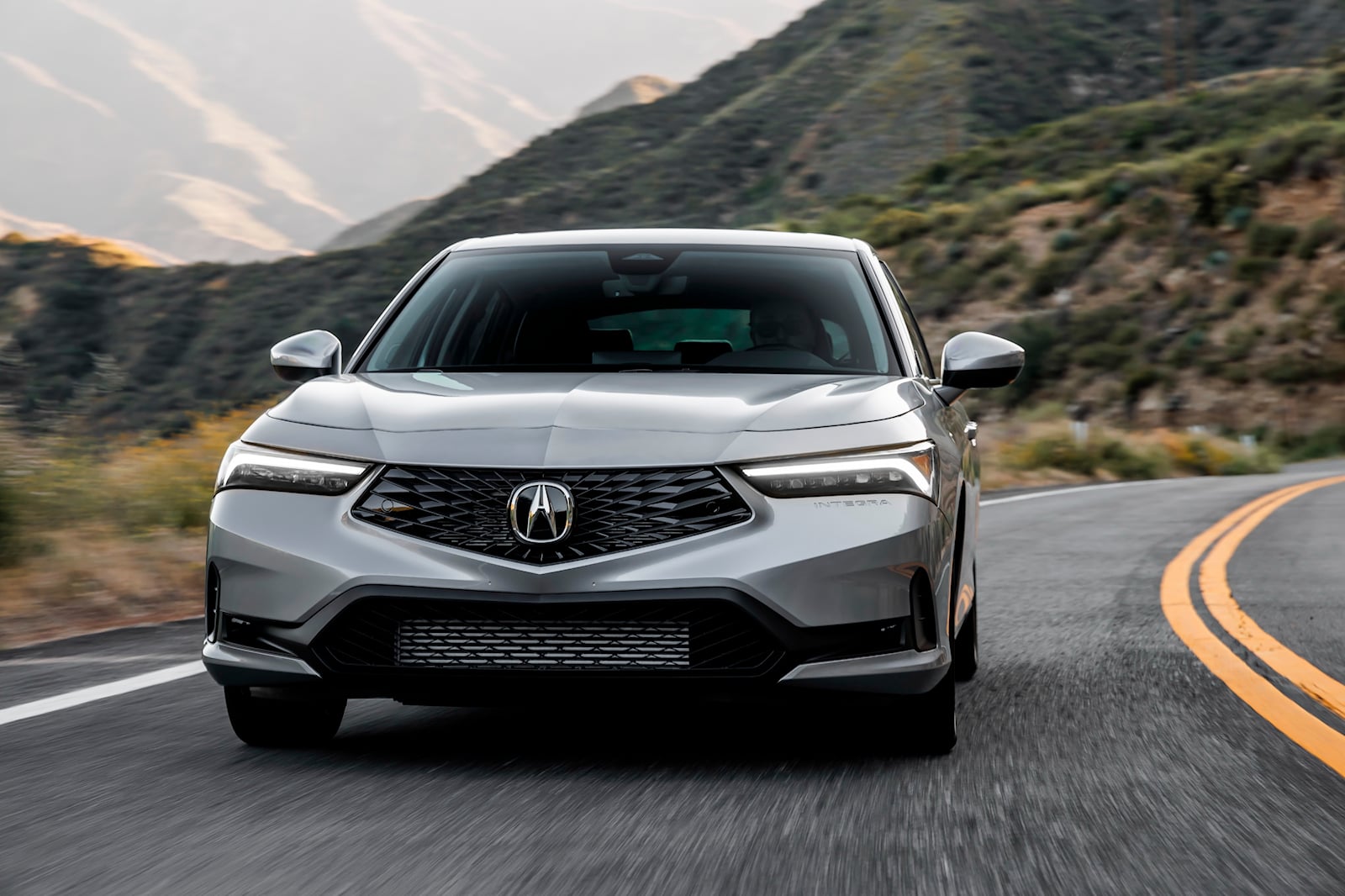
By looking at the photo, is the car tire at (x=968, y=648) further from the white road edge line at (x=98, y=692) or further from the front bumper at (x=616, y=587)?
the white road edge line at (x=98, y=692)

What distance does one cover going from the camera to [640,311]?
6.00 metres

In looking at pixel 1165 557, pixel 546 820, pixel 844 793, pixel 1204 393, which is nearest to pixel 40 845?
pixel 546 820

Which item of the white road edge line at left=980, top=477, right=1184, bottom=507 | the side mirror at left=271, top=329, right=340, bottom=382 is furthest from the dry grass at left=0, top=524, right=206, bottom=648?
the white road edge line at left=980, top=477, right=1184, bottom=507

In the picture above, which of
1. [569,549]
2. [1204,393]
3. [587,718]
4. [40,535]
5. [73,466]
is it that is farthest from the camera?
[1204,393]

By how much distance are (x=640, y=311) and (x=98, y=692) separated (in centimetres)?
237

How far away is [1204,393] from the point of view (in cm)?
4975

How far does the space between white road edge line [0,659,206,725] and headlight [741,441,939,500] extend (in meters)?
2.55

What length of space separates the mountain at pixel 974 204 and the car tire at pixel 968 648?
31.6m

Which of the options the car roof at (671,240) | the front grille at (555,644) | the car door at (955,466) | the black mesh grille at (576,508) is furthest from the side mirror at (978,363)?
the front grille at (555,644)

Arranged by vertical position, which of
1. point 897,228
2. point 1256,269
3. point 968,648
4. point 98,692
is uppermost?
point 98,692

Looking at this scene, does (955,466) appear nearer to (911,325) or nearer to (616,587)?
(911,325)

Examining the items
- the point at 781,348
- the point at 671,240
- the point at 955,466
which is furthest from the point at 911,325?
the point at 955,466

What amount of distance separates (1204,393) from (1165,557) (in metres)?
39.3

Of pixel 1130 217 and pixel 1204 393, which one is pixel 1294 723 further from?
pixel 1130 217
